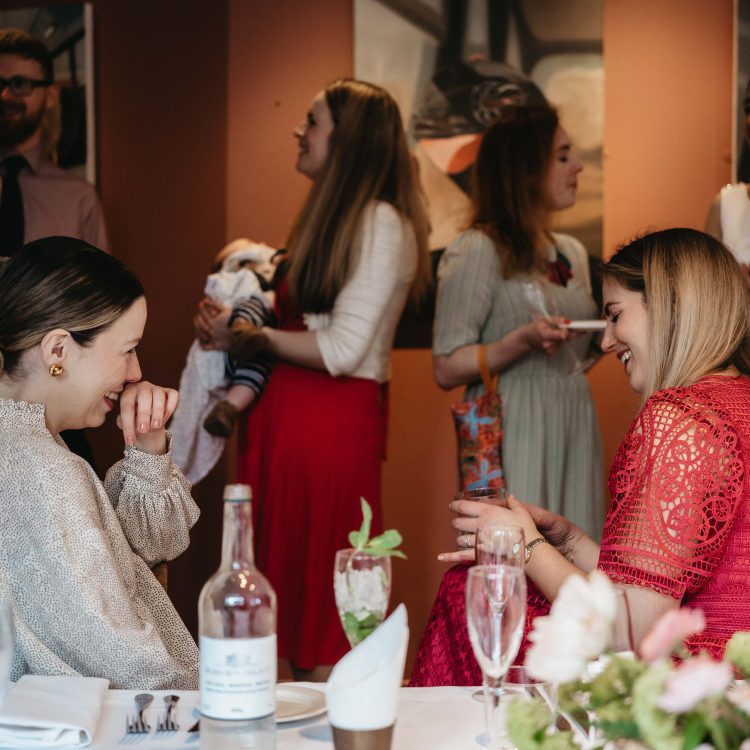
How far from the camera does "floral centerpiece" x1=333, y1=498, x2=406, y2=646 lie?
126cm

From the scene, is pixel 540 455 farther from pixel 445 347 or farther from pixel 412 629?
pixel 412 629

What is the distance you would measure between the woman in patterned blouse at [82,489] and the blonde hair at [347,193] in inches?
44.9

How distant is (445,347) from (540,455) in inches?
16.5

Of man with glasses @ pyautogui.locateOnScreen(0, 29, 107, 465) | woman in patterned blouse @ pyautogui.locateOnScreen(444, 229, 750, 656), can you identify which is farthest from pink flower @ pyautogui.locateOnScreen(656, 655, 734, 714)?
man with glasses @ pyautogui.locateOnScreen(0, 29, 107, 465)

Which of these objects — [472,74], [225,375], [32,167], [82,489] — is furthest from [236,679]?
[472,74]

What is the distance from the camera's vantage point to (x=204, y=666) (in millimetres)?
1092

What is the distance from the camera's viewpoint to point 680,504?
1636mm

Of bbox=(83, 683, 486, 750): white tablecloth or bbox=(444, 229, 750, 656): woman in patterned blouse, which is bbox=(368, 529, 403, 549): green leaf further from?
bbox=(444, 229, 750, 656): woman in patterned blouse

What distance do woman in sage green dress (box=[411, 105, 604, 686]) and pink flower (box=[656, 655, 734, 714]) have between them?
8.10ft

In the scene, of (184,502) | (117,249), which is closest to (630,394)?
(117,249)

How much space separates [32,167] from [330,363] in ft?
4.86

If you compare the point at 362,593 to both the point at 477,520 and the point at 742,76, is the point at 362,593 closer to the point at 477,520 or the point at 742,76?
the point at 477,520

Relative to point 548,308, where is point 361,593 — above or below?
below

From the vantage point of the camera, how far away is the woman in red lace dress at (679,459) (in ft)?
5.38
